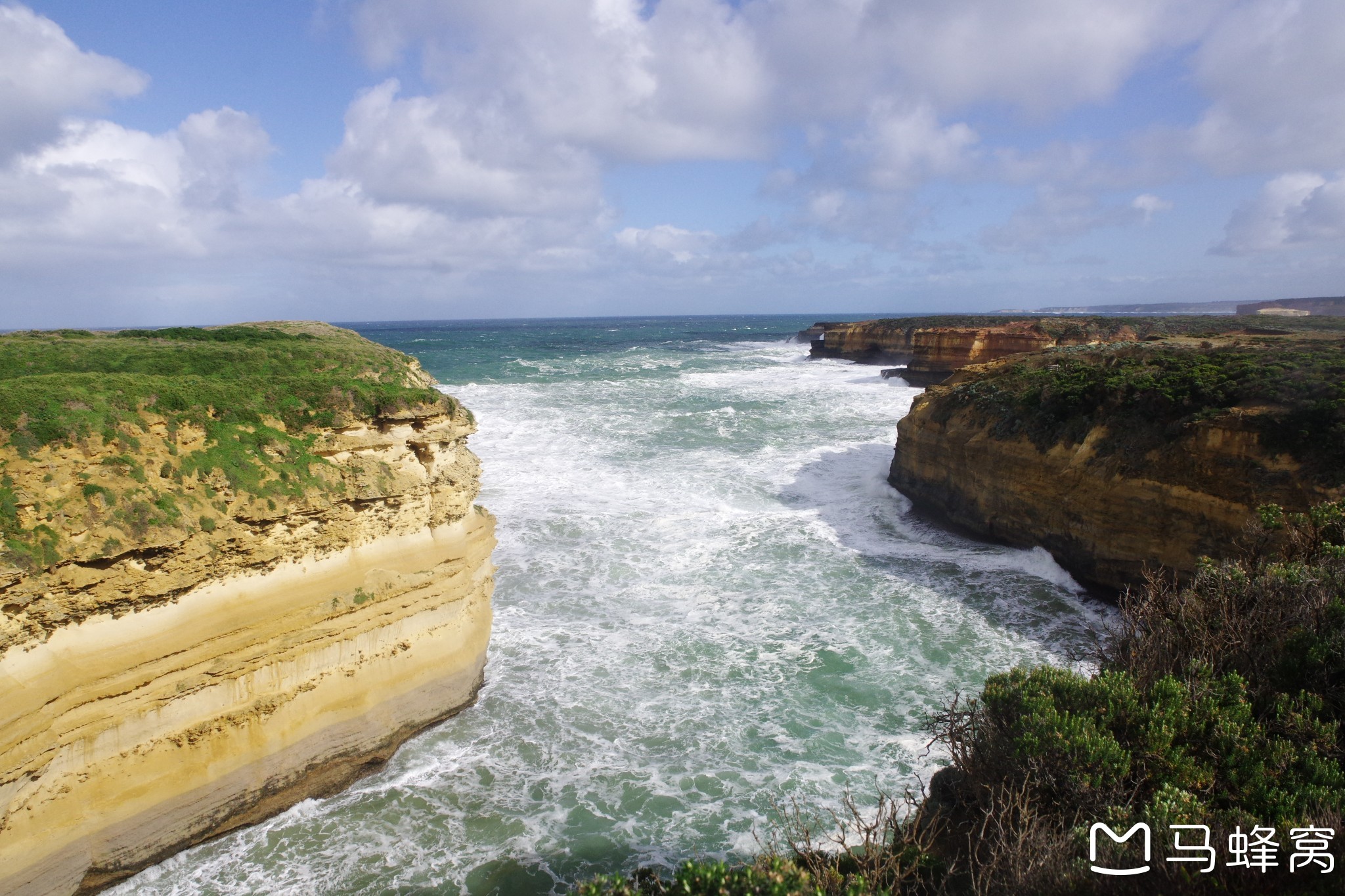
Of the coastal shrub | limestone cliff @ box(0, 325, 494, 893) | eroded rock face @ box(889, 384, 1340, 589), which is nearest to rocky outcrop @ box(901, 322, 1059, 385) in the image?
eroded rock face @ box(889, 384, 1340, 589)

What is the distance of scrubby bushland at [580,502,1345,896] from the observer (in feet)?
14.5

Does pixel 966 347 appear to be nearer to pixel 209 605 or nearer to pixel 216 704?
pixel 209 605

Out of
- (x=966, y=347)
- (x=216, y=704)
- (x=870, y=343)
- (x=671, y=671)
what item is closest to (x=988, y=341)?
(x=966, y=347)

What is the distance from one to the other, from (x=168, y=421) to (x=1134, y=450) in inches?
623

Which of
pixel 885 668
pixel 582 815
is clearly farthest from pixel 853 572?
pixel 582 815

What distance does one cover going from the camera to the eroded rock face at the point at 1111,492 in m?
11.7

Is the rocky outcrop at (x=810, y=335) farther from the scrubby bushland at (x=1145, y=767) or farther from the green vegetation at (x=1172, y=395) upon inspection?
the scrubby bushland at (x=1145, y=767)

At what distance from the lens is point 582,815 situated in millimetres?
8008

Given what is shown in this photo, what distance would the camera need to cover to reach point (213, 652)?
755 cm

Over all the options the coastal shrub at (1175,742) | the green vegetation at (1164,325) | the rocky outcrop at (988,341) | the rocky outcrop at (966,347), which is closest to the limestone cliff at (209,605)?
the coastal shrub at (1175,742)

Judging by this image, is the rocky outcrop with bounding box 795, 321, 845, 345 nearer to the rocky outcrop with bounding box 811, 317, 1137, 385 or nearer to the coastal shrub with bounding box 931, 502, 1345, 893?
the rocky outcrop with bounding box 811, 317, 1137, 385

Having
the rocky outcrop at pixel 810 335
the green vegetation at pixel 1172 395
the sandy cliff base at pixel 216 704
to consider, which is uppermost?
the rocky outcrop at pixel 810 335

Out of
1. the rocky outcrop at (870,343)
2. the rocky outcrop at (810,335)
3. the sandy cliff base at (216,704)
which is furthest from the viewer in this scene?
the rocky outcrop at (810,335)

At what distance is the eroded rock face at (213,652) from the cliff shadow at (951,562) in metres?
9.40
